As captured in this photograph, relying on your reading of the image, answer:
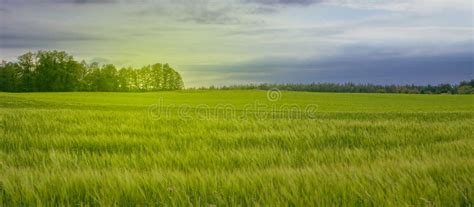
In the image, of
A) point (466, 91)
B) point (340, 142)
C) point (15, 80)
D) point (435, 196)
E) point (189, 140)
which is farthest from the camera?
point (15, 80)

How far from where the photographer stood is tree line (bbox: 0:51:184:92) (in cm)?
4406

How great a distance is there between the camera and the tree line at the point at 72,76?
4406 centimetres

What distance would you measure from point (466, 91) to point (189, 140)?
165 feet

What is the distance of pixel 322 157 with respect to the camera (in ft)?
16.6

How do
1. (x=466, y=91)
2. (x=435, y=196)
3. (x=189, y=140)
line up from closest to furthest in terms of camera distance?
(x=435, y=196)
(x=189, y=140)
(x=466, y=91)

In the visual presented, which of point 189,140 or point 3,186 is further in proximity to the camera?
point 189,140

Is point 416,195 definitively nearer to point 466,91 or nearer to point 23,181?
point 23,181

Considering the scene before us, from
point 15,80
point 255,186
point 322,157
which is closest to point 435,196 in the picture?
point 255,186
